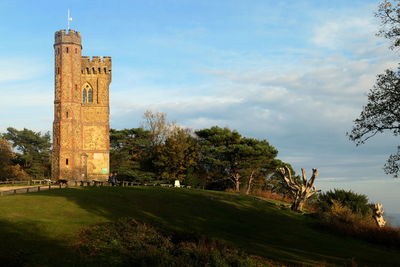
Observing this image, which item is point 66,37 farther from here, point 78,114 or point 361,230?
point 361,230

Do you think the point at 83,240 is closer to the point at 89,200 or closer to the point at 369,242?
the point at 89,200

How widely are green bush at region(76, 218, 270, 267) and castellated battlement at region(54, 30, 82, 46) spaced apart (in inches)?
1751

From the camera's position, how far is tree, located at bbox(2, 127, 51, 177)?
69938mm

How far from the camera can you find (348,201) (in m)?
42.0

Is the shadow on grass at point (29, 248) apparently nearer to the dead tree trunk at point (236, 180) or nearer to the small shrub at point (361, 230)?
the small shrub at point (361, 230)

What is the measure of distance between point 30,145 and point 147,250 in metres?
63.6

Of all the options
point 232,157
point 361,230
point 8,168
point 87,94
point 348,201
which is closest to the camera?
point 361,230

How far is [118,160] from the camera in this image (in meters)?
67.8

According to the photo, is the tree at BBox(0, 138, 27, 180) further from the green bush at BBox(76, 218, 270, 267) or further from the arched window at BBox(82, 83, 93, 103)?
the green bush at BBox(76, 218, 270, 267)

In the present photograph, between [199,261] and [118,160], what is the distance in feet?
176

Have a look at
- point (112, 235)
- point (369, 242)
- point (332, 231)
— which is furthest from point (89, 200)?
point (369, 242)

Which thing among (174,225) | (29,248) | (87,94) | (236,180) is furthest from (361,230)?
(87,94)

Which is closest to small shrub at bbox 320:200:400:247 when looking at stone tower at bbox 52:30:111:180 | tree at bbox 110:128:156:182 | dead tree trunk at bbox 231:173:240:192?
dead tree trunk at bbox 231:173:240:192

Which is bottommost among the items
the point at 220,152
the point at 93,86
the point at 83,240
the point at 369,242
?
the point at 369,242
